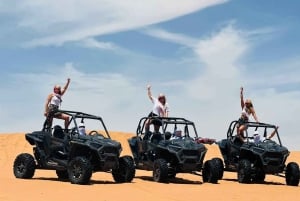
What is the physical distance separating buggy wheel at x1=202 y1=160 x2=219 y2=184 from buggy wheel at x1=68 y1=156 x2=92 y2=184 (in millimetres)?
3872

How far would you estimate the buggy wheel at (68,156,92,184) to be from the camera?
1362cm

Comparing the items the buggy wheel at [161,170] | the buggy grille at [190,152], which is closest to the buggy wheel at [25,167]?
the buggy wheel at [161,170]

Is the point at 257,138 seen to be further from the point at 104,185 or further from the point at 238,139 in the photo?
the point at 104,185

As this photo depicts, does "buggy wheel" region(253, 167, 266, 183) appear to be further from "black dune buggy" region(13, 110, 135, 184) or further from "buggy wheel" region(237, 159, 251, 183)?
"black dune buggy" region(13, 110, 135, 184)

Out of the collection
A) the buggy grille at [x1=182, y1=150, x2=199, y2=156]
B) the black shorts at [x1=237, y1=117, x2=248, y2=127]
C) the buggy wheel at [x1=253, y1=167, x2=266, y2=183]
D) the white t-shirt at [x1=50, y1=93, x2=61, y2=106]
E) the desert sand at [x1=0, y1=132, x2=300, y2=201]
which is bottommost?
the desert sand at [x1=0, y1=132, x2=300, y2=201]

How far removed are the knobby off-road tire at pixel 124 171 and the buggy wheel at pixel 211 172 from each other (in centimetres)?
234

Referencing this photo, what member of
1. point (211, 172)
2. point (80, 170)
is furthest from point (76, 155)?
point (211, 172)

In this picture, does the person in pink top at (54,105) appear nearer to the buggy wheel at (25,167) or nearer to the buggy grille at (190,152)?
the buggy wheel at (25,167)

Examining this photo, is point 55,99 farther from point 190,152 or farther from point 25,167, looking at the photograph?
point 190,152

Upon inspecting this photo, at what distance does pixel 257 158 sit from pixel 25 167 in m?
6.33

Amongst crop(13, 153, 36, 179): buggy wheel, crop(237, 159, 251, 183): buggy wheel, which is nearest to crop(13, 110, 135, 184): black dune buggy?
crop(13, 153, 36, 179): buggy wheel

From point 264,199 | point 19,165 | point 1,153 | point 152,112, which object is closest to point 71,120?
point 19,165

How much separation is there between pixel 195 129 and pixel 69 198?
5.97 metres

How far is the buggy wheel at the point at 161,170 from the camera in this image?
49.9ft
